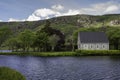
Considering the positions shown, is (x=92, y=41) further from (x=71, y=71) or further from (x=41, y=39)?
(x=71, y=71)

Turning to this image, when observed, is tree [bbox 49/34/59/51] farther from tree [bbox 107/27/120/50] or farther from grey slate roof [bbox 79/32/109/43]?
tree [bbox 107/27/120/50]

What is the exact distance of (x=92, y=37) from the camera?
158250 mm

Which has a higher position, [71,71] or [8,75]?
[8,75]

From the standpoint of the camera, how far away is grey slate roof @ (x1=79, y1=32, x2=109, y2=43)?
157 metres

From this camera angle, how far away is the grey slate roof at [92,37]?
15700cm

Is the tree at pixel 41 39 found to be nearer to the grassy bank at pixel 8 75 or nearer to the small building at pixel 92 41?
the small building at pixel 92 41

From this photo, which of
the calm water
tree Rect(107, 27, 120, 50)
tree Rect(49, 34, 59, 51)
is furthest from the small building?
the calm water

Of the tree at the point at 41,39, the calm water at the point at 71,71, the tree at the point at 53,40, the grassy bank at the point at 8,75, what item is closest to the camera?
the grassy bank at the point at 8,75

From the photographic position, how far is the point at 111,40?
162750mm

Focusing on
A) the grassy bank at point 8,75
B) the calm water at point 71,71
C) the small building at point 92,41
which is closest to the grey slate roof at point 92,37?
the small building at point 92,41

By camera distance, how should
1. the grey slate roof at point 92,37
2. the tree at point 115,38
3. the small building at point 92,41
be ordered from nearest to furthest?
the tree at point 115,38 → the small building at point 92,41 → the grey slate roof at point 92,37

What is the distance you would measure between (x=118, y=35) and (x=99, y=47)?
14691 mm

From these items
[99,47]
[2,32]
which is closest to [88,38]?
[99,47]

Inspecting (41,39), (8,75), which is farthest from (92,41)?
(8,75)
